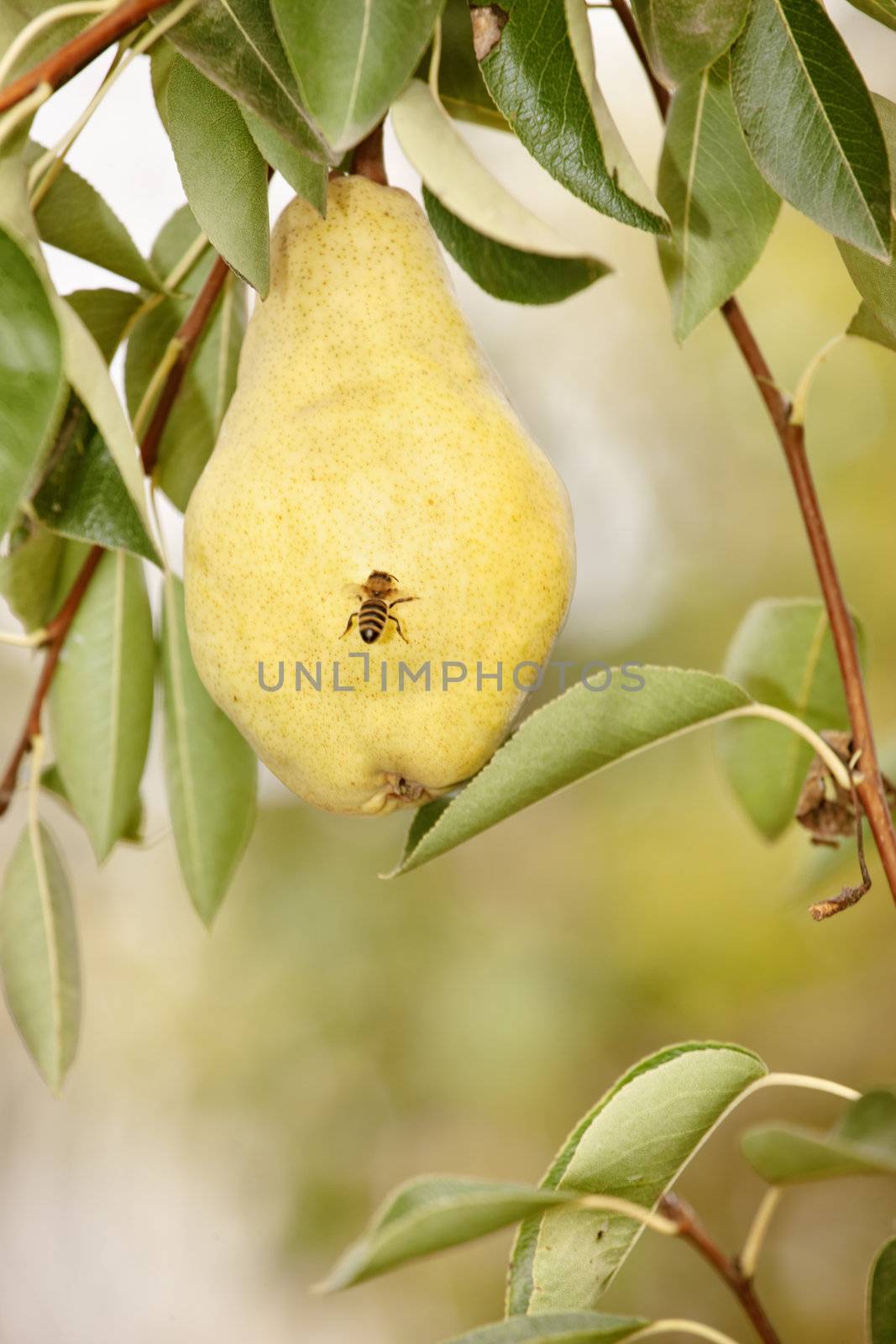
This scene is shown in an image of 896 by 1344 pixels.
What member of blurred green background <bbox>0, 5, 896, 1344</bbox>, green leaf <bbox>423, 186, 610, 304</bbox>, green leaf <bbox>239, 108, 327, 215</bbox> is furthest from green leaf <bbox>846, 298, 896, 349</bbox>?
blurred green background <bbox>0, 5, 896, 1344</bbox>

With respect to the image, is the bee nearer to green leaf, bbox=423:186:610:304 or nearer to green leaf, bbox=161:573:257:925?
green leaf, bbox=423:186:610:304

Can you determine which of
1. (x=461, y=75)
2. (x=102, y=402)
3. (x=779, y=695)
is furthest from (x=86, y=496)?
(x=779, y=695)

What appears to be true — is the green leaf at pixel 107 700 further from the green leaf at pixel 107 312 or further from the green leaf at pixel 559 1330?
the green leaf at pixel 559 1330

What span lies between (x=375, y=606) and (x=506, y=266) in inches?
6.9

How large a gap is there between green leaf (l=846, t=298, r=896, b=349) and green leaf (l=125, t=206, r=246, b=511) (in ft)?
1.14

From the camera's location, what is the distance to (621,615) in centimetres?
202

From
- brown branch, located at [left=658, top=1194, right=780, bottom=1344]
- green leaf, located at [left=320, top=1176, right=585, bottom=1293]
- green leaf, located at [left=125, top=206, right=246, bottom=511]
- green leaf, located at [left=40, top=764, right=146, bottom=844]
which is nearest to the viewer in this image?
green leaf, located at [left=320, top=1176, right=585, bottom=1293]

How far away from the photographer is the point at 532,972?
6.96 ft

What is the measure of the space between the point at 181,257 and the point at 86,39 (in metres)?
0.31

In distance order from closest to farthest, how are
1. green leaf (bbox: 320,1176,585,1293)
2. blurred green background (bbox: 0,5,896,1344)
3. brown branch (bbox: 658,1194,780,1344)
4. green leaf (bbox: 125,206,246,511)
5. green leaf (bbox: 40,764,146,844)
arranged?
green leaf (bbox: 320,1176,585,1293) → brown branch (bbox: 658,1194,780,1344) → green leaf (bbox: 125,206,246,511) → green leaf (bbox: 40,764,146,844) → blurred green background (bbox: 0,5,896,1344)

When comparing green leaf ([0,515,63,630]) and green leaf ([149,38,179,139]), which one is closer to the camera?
green leaf ([149,38,179,139])

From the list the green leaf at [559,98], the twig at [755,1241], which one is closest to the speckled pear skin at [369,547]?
the green leaf at [559,98]

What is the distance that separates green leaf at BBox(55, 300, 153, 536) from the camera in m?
0.47

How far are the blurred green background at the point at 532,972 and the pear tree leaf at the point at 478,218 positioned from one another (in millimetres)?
1399
